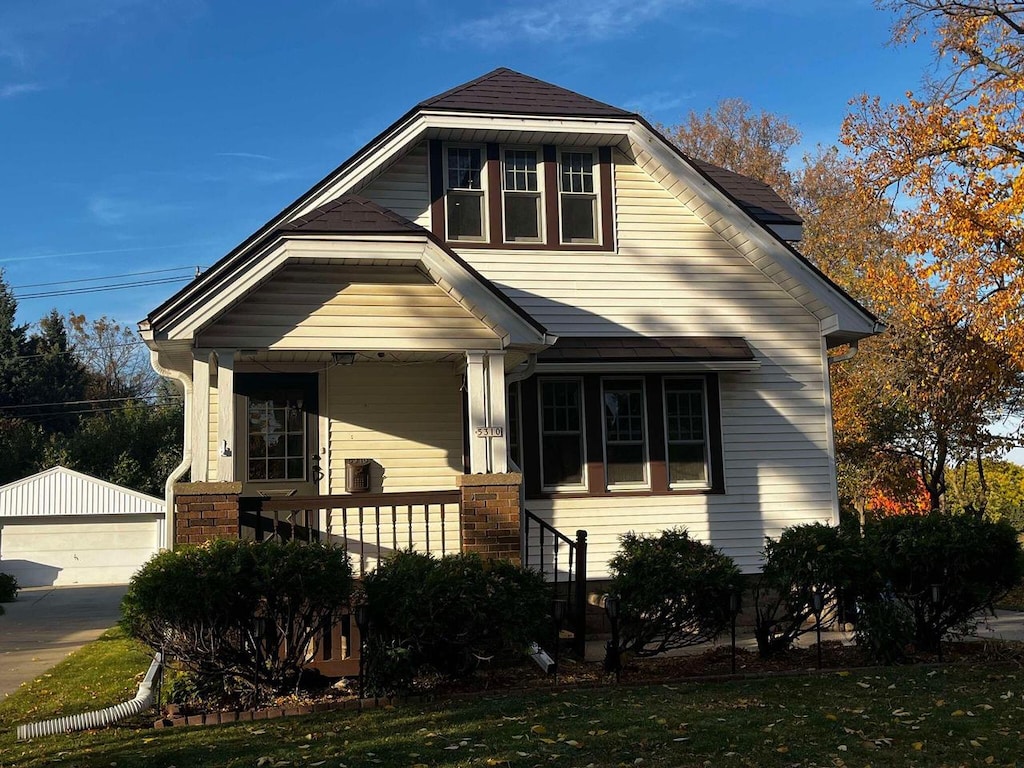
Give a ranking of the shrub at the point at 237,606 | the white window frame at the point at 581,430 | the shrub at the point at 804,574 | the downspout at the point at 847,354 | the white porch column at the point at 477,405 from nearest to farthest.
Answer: the shrub at the point at 237,606, the shrub at the point at 804,574, the white porch column at the point at 477,405, the white window frame at the point at 581,430, the downspout at the point at 847,354

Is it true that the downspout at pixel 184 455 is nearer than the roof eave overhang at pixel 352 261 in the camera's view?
No

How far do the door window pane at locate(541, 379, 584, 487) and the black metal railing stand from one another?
2.28ft

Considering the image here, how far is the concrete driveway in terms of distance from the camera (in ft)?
36.0

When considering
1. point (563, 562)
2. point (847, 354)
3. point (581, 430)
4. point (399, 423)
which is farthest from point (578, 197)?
point (563, 562)

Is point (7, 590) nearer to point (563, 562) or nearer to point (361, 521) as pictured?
point (563, 562)

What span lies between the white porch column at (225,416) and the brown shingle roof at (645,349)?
374 cm

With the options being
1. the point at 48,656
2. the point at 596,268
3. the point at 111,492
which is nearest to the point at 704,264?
the point at 596,268

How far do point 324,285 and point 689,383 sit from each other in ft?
16.1

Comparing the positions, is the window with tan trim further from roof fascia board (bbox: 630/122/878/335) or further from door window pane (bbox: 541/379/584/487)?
roof fascia board (bbox: 630/122/878/335)

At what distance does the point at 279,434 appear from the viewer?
11.5 m

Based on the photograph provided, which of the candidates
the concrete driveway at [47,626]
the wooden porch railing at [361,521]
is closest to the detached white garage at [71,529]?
the concrete driveway at [47,626]

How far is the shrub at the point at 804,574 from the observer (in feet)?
29.3

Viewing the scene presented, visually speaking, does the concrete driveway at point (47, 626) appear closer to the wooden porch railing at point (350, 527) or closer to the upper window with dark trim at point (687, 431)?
the wooden porch railing at point (350, 527)

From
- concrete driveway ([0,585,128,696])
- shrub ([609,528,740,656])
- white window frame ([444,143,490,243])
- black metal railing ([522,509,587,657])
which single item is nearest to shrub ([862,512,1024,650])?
shrub ([609,528,740,656])
